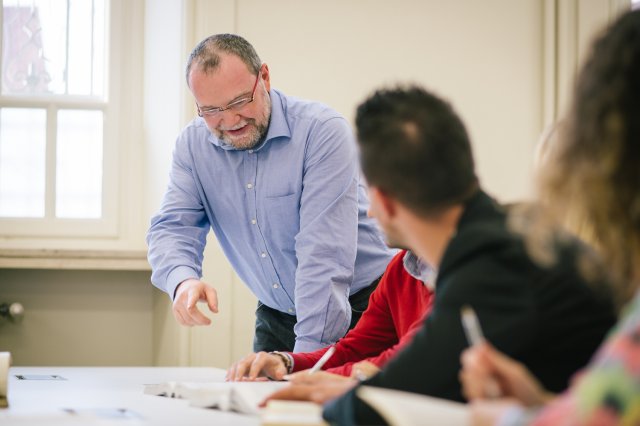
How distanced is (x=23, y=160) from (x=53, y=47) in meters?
0.53

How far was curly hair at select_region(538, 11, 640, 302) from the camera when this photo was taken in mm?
979

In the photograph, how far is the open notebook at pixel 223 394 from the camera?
1645 millimetres

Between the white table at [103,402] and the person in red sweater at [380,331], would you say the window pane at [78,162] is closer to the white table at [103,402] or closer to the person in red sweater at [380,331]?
the white table at [103,402]

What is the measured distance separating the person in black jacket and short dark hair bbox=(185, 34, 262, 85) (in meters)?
1.26

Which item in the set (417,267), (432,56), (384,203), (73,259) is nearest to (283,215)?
(417,267)

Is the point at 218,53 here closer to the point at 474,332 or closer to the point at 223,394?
the point at 223,394

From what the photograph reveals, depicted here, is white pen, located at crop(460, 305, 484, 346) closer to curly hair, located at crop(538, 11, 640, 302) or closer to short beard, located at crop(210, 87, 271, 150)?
curly hair, located at crop(538, 11, 640, 302)

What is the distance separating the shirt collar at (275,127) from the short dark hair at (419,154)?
131 centimetres

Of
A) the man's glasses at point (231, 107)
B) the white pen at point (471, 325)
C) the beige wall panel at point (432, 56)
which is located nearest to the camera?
the white pen at point (471, 325)

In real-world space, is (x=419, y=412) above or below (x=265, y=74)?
below

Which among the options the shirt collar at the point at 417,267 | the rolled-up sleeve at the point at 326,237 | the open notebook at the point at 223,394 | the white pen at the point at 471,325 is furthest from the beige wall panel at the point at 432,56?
the white pen at the point at 471,325

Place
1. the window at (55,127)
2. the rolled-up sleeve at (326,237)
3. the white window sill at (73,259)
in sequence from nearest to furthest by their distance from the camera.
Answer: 1. the rolled-up sleeve at (326,237)
2. the white window sill at (73,259)
3. the window at (55,127)

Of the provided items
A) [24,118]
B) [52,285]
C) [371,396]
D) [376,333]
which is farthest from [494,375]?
[24,118]

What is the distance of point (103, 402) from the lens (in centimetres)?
179
